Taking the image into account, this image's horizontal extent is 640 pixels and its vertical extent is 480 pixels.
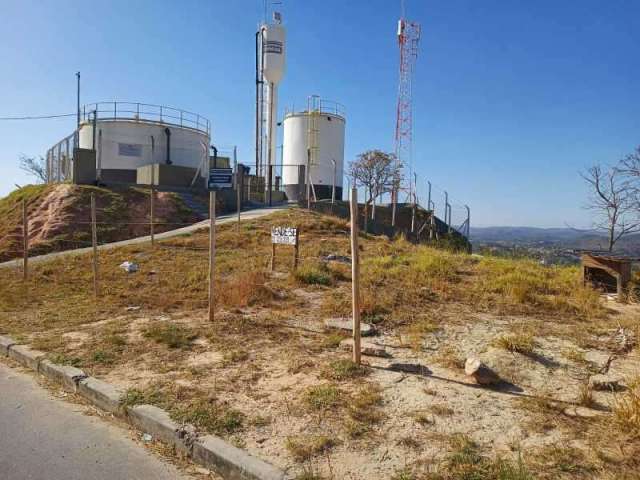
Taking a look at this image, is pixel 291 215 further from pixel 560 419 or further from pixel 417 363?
pixel 560 419

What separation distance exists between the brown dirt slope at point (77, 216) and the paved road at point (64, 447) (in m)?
12.9

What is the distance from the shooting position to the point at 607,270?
8.23 meters

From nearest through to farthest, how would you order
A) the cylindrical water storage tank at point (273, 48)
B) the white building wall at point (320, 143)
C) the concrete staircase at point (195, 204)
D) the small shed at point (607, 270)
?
1. the small shed at point (607, 270)
2. the concrete staircase at point (195, 204)
3. the cylindrical water storage tank at point (273, 48)
4. the white building wall at point (320, 143)

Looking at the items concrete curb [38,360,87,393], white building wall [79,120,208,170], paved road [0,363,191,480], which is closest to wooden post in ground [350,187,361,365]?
paved road [0,363,191,480]

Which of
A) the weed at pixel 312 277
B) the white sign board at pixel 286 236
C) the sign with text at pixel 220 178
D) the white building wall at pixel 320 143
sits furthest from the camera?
the white building wall at pixel 320 143

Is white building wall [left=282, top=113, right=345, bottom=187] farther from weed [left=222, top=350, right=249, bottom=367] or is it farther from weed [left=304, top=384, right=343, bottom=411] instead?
weed [left=304, top=384, right=343, bottom=411]

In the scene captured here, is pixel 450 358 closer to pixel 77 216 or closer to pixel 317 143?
pixel 77 216

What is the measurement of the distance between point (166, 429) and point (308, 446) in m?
1.23

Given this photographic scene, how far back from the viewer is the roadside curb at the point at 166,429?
3262mm

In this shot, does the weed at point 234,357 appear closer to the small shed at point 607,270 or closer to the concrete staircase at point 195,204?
the small shed at point 607,270

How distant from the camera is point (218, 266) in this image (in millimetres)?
11648

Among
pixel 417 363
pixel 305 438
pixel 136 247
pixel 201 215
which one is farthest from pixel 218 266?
pixel 201 215

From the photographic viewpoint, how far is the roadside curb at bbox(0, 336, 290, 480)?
3.26 m

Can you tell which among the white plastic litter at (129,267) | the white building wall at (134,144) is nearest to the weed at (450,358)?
the white plastic litter at (129,267)
